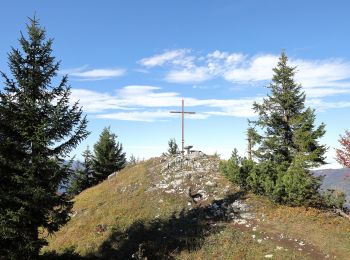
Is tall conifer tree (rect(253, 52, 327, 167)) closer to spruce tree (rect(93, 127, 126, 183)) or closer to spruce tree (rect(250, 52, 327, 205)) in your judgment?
spruce tree (rect(250, 52, 327, 205))

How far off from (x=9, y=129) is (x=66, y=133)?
2.62m

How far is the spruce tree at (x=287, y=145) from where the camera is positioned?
2594 centimetres

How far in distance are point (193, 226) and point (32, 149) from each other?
13297 millimetres

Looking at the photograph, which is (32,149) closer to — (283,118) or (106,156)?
(283,118)

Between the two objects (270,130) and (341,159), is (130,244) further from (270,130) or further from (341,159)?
(341,159)

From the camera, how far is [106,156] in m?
52.2

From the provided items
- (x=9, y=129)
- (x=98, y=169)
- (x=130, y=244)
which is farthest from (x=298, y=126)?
(x=98, y=169)

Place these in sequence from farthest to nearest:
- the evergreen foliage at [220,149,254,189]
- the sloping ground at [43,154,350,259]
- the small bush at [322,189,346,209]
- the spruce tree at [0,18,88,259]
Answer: the evergreen foliage at [220,149,254,189] < the small bush at [322,189,346,209] < the sloping ground at [43,154,350,259] < the spruce tree at [0,18,88,259]

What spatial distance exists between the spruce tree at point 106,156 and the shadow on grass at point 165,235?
25.4 meters

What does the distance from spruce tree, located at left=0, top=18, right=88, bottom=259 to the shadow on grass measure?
154 inches

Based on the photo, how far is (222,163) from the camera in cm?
3300

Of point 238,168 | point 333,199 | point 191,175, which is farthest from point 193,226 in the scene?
point 333,199

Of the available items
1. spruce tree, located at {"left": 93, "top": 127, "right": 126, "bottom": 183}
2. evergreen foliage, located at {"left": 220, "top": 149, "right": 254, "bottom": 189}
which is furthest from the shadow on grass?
spruce tree, located at {"left": 93, "top": 127, "right": 126, "bottom": 183}

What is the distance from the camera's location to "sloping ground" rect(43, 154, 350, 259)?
21312mm
